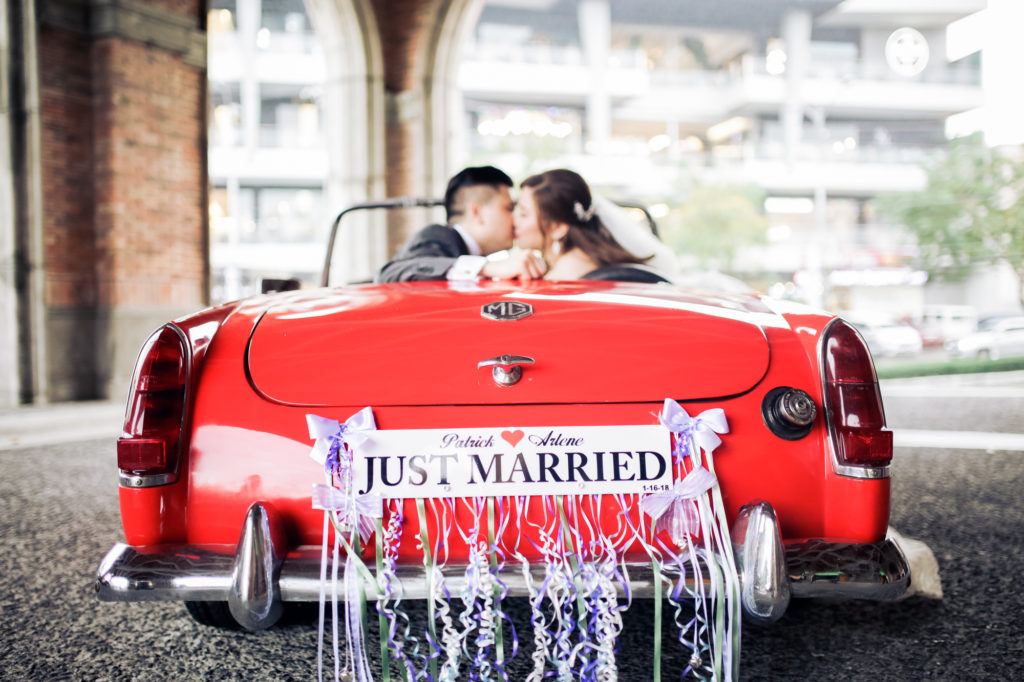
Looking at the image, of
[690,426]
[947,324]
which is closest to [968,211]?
[947,324]

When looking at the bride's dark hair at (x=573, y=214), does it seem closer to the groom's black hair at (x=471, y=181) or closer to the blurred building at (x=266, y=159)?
the groom's black hair at (x=471, y=181)

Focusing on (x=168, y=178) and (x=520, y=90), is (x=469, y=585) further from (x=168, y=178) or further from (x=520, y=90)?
(x=520, y=90)

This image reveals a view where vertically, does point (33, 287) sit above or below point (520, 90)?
below

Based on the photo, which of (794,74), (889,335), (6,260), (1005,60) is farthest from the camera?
(794,74)

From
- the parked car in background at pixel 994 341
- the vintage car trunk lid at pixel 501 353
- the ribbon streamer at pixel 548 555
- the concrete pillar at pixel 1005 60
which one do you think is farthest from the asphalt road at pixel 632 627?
the parked car in background at pixel 994 341

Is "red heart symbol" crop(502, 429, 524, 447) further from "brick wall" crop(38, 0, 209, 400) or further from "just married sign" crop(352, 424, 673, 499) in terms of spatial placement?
"brick wall" crop(38, 0, 209, 400)

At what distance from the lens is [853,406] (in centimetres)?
175

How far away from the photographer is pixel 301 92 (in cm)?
2789

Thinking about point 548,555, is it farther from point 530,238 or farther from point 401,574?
point 530,238

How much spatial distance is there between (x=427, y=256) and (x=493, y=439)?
4.43ft

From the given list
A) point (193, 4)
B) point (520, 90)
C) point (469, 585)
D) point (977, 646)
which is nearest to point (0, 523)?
point (469, 585)

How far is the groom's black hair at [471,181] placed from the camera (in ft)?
10.3

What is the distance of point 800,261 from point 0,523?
25645mm

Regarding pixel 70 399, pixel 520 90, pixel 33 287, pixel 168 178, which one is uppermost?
pixel 520 90
